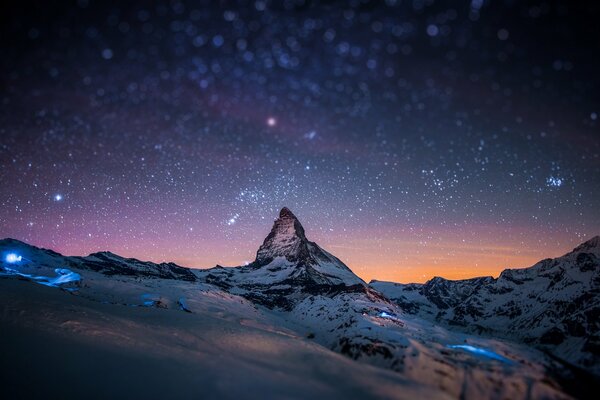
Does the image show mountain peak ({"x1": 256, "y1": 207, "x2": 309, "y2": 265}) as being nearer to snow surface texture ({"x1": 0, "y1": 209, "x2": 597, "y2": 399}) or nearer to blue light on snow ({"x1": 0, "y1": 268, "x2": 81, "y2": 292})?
blue light on snow ({"x1": 0, "y1": 268, "x2": 81, "y2": 292})

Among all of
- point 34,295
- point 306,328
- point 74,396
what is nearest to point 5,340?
point 74,396

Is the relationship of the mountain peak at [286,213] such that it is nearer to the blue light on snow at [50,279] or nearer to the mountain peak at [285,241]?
the mountain peak at [285,241]

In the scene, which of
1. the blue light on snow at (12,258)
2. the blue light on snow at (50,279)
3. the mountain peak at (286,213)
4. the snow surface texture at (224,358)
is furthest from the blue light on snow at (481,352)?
the mountain peak at (286,213)

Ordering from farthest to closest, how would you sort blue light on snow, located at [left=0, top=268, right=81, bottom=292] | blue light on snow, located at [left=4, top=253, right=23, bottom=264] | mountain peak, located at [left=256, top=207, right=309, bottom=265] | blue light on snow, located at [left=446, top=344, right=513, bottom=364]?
1. mountain peak, located at [left=256, top=207, right=309, bottom=265]
2. blue light on snow, located at [left=4, top=253, right=23, bottom=264]
3. blue light on snow, located at [left=0, top=268, right=81, bottom=292]
4. blue light on snow, located at [left=446, top=344, right=513, bottom=364]

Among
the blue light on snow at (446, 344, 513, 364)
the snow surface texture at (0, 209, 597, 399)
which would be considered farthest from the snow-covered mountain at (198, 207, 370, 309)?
the snow surface texture at (0, 209, 597, 399)

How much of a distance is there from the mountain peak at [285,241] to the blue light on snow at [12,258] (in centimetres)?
9699

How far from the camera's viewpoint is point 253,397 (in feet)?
49.8

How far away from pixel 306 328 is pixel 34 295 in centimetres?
4939

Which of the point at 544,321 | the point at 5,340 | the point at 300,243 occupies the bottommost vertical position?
the point at 544,321

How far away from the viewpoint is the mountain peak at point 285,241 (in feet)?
533

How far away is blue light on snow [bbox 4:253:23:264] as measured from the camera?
3811 inches

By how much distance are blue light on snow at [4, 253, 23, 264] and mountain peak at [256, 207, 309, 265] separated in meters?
97.0

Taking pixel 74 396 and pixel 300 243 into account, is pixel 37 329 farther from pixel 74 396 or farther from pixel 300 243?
pixel 300 243

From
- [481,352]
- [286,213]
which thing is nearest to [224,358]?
[481,352]
